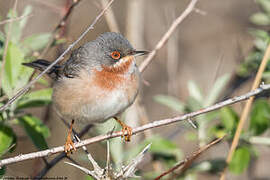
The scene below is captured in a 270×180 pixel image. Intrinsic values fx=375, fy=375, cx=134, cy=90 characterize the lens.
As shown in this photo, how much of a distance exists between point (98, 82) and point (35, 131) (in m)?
0.75

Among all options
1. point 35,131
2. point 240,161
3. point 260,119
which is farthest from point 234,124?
point 35,131

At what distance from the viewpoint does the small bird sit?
3.54 meters

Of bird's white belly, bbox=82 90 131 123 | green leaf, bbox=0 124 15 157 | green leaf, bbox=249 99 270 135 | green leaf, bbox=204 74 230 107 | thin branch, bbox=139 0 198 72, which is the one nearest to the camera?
green leaf, bbox=0 124 15 157

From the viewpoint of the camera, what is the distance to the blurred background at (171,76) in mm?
3982

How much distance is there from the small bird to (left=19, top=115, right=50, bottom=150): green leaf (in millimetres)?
234

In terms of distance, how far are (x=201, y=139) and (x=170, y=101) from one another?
56 cm

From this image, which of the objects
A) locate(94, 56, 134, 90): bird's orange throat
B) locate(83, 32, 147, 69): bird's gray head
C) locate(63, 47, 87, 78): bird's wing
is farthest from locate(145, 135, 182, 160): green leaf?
locate(63, 47, 87, 78): bird's wing

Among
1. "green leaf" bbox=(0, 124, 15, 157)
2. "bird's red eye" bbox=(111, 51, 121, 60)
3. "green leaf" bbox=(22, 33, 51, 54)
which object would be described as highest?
"green leaf" bbox=(22, 33, 51, 54)

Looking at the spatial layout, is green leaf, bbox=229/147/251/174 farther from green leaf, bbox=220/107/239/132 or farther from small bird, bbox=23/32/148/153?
small bird, bbox=23/32/148/153

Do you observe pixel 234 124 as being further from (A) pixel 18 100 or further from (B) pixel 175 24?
(A) pixel 18 100

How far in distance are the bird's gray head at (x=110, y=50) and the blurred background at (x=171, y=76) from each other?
1.33ft

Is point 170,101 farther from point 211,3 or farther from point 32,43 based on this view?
point 211,3

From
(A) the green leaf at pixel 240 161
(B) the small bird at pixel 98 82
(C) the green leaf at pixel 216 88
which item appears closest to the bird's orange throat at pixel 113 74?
(B) the small bird at pixel 98 82

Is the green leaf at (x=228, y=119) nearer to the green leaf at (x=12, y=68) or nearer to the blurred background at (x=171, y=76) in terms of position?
the blurred background at (x=171, y=76)
